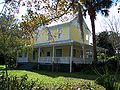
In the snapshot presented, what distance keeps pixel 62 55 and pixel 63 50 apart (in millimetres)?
822

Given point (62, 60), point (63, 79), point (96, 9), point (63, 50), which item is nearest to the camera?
point (63, 79)

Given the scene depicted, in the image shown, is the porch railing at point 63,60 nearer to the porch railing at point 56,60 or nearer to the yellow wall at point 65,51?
the porch railing at point 56,60

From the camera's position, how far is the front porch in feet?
110

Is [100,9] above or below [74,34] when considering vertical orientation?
above

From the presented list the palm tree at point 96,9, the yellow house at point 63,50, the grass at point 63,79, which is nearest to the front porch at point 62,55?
the yellow house at point 63,50

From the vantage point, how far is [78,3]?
10.0m

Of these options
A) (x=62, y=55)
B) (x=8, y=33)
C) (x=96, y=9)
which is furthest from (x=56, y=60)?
(x=8, y=33)

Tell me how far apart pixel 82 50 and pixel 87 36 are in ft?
14.2

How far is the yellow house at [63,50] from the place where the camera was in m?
33.7

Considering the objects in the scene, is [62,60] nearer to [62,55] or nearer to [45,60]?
[45,60]

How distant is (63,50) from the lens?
3894cm

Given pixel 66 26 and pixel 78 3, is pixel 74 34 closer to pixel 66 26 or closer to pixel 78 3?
pixel 66 26

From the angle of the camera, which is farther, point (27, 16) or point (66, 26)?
point (66, 26)

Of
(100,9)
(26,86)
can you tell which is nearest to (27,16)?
(26,86)
